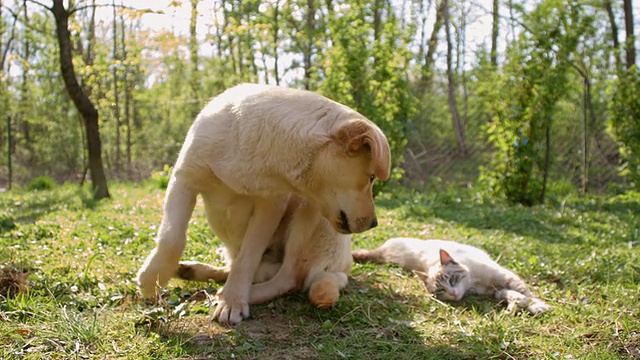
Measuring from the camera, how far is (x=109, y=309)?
3.04 m

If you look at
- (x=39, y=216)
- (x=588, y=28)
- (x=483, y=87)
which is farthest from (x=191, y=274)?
(x=588, y=28)

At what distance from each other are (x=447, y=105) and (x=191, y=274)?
36.7 feet

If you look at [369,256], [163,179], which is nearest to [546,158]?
[369,256]

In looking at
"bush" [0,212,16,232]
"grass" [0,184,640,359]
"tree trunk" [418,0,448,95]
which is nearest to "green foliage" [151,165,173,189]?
"grass" [0,184,640,359]

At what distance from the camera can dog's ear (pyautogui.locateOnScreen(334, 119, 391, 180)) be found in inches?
108

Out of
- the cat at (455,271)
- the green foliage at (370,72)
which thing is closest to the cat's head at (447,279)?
the cat at (455,271)

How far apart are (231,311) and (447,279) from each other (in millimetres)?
1609

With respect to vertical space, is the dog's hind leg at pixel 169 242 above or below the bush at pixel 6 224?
above

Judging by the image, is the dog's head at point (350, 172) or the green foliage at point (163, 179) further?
the green foliage at point (163, 179)

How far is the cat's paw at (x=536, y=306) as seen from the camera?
3.48 metres

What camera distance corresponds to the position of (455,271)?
404 cm

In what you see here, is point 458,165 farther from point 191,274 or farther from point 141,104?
point 191,274

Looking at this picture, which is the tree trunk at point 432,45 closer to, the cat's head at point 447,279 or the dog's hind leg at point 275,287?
the cat's head at point 447,279

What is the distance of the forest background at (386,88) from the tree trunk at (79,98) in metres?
0.02
